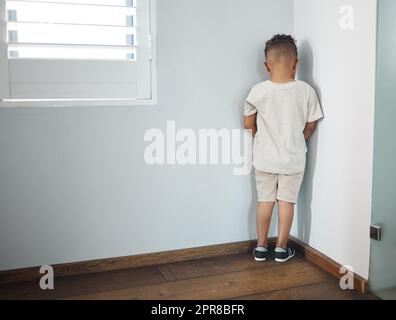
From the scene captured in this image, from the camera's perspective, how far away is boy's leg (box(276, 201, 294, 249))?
2.21 m

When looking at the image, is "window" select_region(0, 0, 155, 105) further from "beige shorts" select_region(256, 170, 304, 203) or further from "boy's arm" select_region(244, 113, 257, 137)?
"beige shorts" select_region(256, 170, 304, 203)

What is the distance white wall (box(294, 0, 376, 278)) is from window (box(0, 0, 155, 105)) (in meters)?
0.71

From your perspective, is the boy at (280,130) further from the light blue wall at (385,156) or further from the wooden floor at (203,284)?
the light blue wall at (385,156)

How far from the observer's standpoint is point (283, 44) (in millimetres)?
2111

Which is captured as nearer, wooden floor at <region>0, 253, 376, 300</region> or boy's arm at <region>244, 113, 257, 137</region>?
wooden floor at <region>0, 253, 376, 300</region>

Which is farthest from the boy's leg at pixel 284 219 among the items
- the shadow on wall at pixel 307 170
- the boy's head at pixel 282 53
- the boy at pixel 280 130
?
the boy's head at pixel 282 53

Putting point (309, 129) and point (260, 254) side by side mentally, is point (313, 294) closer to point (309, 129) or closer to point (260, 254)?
point (260, 254)

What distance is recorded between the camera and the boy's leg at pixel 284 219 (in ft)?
7.24

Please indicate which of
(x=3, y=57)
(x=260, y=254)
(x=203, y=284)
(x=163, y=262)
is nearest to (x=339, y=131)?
(x=260, y=254)

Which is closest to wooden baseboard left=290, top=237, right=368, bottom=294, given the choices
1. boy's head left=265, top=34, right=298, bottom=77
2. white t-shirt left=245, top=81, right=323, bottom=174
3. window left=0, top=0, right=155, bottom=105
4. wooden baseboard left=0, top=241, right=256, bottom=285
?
wooden baseboard left=0, top=241, right=256, bottom=285

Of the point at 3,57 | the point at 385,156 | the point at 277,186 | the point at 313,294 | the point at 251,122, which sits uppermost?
the point at 3,57

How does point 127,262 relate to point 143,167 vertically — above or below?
below

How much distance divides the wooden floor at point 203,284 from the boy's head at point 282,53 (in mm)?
869

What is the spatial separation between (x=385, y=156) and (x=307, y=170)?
51 cm
